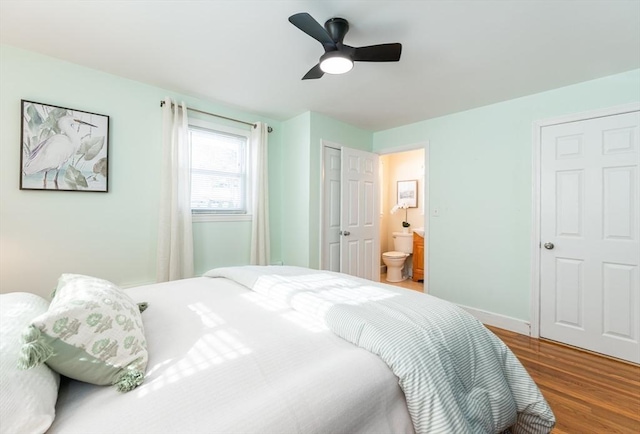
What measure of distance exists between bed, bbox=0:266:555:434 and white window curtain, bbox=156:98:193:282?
1.25m

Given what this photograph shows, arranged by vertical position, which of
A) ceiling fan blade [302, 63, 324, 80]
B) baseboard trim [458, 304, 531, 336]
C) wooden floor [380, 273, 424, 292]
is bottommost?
wooden floor [380, 273, 424, 292]

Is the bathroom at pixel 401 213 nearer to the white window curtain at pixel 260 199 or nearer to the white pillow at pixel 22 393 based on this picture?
the white window curtain at pixel 260 199

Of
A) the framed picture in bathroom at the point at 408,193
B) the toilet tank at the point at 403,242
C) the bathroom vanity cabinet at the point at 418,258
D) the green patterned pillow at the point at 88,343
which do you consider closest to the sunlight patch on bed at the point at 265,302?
the green patterned pillow at the point at 88,343

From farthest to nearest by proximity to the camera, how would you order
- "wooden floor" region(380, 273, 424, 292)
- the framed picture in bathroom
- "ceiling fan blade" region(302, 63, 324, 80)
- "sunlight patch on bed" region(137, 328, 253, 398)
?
the framed picture in bathroom < "wooden floor" region(380, 273, 424, 292) < "ceiling fan blade" region(302, 63, 324, 80) < "sunlight patch on bed" region(137, 328, 253, 398)

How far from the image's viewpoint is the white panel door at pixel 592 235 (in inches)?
94.2

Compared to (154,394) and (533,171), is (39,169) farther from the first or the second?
(533,171)

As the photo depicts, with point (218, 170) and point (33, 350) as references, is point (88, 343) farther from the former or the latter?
point (218, 170)

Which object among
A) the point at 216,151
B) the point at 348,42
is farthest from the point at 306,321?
the point at 216,151

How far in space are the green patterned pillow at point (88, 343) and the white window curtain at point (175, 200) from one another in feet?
6.00

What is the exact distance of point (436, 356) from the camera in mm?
1036

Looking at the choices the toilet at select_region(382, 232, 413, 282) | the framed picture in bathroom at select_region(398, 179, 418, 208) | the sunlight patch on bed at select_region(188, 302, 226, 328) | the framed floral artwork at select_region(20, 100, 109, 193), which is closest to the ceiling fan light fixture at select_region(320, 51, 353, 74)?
the sunlight patch on bed at select_region(188, 302, 226, 328)

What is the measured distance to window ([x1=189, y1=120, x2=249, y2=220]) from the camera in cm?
312

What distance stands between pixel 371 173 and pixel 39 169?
344cm

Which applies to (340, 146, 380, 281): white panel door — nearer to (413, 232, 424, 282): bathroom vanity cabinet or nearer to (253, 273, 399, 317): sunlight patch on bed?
(413, 232, 424, 282): bathroom vanity cabinet
